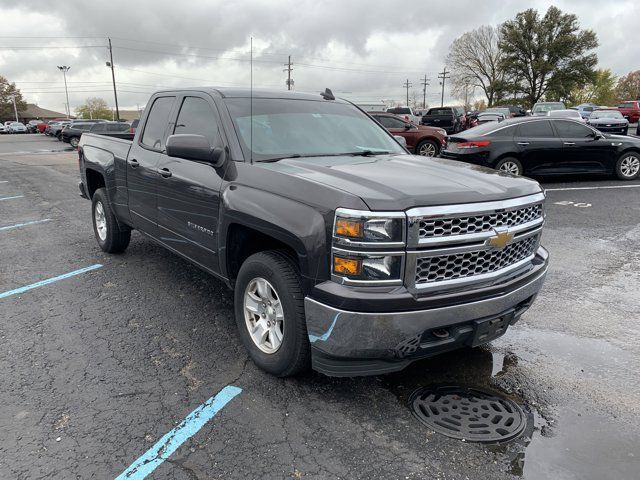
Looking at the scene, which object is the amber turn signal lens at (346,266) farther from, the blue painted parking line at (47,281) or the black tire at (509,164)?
the black tire at (509,164)

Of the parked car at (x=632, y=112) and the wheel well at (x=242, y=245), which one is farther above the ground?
the parked car at (x=632, y=112)

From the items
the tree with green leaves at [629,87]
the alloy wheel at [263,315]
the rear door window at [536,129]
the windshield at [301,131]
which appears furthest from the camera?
the tree with green leaves at [629,87]

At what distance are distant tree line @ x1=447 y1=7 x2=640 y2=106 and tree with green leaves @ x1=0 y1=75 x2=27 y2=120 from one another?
84148 mm

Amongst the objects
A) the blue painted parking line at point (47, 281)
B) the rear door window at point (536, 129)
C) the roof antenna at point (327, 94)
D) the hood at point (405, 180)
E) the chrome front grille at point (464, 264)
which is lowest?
the blue painted parking line at point (47, 281)

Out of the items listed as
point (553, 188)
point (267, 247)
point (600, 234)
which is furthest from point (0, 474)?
point (553, 188)

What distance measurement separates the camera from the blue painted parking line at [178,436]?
2.46 meters

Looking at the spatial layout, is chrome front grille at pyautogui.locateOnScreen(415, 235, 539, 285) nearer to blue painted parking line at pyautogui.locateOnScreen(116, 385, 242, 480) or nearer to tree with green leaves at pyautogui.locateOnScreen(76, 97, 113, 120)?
blue painted parking line at pyautogui.locateOnScreen(116, 385, 242, 480)

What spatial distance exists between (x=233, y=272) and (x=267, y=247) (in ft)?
1.23

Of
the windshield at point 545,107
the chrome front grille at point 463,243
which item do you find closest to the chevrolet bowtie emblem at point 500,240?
the chrome front grille at point 463,243

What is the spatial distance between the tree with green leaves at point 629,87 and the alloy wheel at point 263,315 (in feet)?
297

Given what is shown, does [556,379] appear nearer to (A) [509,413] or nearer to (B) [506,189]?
(A) [509,413]

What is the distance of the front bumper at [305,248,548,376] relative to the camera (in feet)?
8.49

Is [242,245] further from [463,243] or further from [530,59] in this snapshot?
[530,59]

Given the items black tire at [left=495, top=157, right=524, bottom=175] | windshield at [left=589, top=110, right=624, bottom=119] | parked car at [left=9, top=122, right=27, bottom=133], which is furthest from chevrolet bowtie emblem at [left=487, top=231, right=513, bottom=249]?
parked car at [left=9, top=122, right=27, bottom=133]
